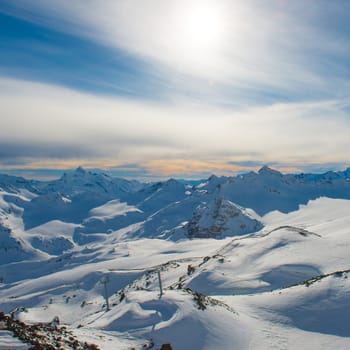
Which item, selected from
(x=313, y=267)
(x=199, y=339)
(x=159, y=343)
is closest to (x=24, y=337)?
(x=159, y=343)

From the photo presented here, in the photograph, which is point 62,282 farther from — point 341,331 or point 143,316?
point 341,331

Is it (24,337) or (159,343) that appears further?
(159,343)

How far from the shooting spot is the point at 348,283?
2894cm

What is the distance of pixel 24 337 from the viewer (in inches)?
746

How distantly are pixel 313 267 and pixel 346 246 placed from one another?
10051 mm

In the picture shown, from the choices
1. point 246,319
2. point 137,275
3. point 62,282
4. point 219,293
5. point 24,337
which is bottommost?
point 62,282

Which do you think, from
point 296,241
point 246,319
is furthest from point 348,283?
point 296,241

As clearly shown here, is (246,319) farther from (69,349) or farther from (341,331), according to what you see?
(69,349)

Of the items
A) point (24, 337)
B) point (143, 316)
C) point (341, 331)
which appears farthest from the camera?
point (143, 316)

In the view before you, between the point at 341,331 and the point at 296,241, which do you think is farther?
the point at 296,241

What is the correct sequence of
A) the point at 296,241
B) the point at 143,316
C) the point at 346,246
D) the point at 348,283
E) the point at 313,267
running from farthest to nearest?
the point at 296,241 < the point at 346,246 < the point at 313,267 < the point at 348,283 < the point at 143,316

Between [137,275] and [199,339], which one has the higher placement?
[199,339]

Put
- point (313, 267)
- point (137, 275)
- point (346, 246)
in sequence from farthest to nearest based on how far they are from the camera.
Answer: point (137, 275) → point (346, 246) → point (313, 267)

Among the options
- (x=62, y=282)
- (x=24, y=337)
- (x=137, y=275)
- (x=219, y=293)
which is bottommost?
(x=62, y=282)
